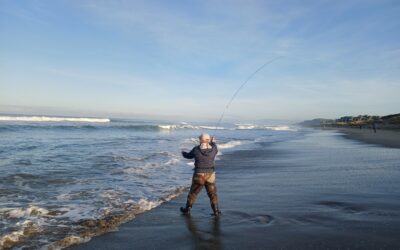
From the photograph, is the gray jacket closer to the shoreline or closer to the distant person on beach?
the distant person on beach

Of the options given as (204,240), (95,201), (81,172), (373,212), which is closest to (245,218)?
(204,240)

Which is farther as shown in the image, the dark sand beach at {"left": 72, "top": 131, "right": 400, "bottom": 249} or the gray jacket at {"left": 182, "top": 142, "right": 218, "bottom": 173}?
the gray jacket at {"left": 182, "top": 142, "right": 218, "bottom": 173}

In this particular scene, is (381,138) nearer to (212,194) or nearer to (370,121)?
(212,194)

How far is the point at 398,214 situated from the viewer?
20.3 feet

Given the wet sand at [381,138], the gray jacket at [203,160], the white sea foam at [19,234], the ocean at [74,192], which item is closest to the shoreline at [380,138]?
the wet sand at [381,138]

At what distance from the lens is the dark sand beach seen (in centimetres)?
512

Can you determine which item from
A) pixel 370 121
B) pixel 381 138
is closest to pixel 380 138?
pixel 381 138

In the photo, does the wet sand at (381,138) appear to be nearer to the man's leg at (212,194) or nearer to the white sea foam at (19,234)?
the man's leg at (212,194)

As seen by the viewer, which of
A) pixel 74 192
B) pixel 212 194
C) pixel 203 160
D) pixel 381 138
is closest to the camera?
pixel 212 194

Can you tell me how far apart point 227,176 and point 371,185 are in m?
4.14

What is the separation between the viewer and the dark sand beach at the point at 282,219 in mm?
5121

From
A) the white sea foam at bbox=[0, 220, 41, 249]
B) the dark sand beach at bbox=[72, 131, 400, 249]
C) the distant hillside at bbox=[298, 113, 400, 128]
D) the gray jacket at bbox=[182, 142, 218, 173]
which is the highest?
the distant hillside at bbox=[298, 113, 400, 128]

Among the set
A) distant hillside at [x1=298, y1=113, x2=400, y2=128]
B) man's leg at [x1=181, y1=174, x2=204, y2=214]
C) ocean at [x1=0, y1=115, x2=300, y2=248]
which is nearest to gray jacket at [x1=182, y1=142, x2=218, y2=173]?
man's leg at [x1=181, y1=174, x2=204, y2=214]

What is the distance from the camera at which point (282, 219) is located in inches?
244
